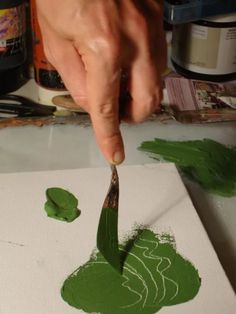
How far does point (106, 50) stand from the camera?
42cm

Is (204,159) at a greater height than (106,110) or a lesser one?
lesser

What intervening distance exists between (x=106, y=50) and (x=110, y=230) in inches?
10.7

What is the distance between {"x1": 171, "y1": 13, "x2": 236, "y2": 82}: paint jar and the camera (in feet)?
3.09

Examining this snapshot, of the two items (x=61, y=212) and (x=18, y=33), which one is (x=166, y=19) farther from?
(x=61, y=212)

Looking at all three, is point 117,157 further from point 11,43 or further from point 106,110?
point 11,43

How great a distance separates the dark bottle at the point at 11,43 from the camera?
899 mm

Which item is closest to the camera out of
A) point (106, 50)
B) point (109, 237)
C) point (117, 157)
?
point (106, 50)

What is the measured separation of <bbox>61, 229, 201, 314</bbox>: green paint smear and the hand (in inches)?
6.9

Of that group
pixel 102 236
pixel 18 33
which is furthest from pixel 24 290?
pixel 18 33

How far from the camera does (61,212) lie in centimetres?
69

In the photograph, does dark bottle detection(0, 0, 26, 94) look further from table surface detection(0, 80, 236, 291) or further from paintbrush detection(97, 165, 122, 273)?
paintbrush detection(97, 165, 122, 273)

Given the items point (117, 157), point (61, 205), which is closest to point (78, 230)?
point (61, 205)

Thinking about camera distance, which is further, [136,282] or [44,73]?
[44,73]

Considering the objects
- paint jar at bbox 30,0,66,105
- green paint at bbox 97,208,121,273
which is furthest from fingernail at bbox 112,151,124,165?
paint jar at bbox 30,0,66,105
